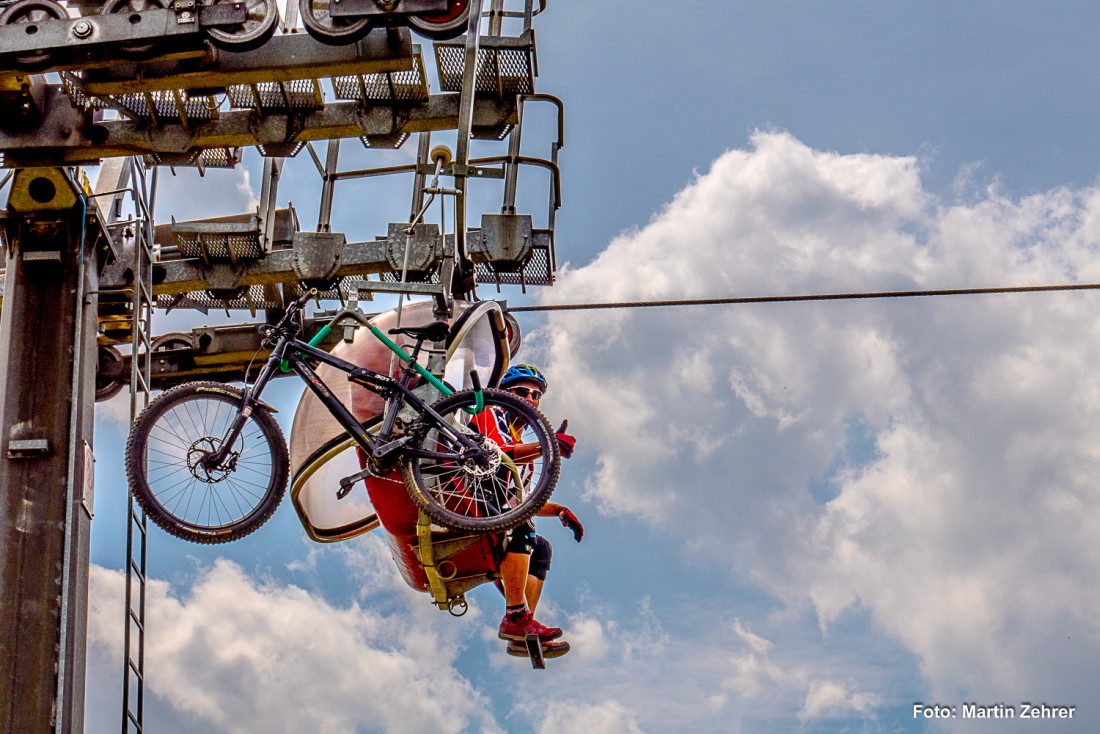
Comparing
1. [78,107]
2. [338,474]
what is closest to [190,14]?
[78,107]

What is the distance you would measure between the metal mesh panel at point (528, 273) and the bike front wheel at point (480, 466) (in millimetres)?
2878

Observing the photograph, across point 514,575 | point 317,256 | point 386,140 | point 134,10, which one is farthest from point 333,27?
point 514,575

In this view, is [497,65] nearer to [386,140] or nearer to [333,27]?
[386,140]

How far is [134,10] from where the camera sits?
1252 cm

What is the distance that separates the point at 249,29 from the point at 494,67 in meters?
2.36

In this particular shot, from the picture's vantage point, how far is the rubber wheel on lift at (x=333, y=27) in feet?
40.4

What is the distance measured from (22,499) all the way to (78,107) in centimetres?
301

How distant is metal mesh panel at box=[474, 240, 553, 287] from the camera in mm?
15531

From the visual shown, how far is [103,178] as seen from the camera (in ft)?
50.4

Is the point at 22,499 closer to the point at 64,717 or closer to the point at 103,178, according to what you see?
the point at 64,717

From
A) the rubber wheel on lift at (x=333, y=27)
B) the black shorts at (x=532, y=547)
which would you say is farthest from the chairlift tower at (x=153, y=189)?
the black shorts at (x=532, y=547)

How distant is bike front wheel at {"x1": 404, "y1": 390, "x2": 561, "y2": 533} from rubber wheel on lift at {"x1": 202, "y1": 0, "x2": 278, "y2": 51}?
280 cm

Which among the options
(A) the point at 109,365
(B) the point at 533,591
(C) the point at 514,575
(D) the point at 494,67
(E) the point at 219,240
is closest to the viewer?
(D) the point at 494,67

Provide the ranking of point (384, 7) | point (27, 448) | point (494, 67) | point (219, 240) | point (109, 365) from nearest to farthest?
point (384, 7) < point (27, 448) < point (494, 67) < point (219, 240) < point (109, 365)
